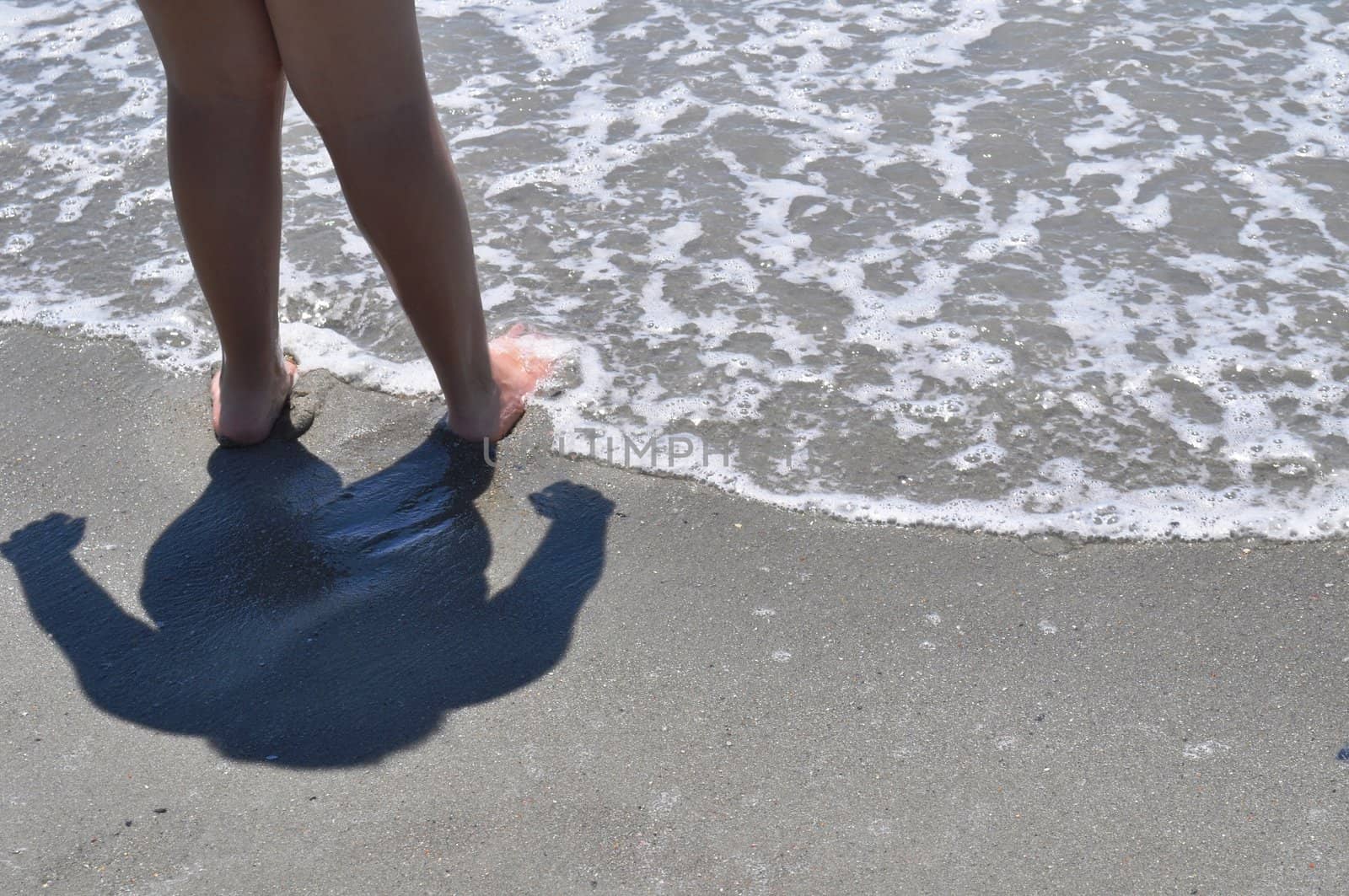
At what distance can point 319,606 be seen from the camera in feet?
6.73

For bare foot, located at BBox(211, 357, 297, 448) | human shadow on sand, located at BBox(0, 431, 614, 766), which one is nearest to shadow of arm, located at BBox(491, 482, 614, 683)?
human shadow on sand, located at BBox(0, 431, 614, 766)

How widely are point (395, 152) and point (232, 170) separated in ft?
1.08

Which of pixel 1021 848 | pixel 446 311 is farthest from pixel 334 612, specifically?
pixel 1021 848

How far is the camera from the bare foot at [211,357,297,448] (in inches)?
95.0

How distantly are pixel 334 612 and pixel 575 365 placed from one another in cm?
87

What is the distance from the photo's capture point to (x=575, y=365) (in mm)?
2703

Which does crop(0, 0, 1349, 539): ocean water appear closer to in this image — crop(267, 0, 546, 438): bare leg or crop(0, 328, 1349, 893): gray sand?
crop(0, 328, 1349, 893): gray sand

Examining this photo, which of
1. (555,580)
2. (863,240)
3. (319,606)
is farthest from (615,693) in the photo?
(863,240)

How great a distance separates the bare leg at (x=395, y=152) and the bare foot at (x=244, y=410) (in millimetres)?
368

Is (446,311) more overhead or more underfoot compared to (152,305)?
more overhead

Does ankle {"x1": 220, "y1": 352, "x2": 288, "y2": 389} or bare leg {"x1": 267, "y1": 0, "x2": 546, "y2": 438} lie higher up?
bare leg {"x1": 267, "y1": 0, "x2": 546, "y2": 438}

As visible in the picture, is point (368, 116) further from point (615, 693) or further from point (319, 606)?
point (615, 693)

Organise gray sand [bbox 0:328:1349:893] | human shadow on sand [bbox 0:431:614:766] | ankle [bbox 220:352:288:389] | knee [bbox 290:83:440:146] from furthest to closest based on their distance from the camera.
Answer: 1. ankle [bbox 220:352:288:389]
2. knee [bbox 290:83:440:146]
3. human shadow on sand [bbox 0:431:614:766]
4. gray sand [bbox 0:328:1349:893]

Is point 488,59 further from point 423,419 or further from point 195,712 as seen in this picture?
point 195,712
